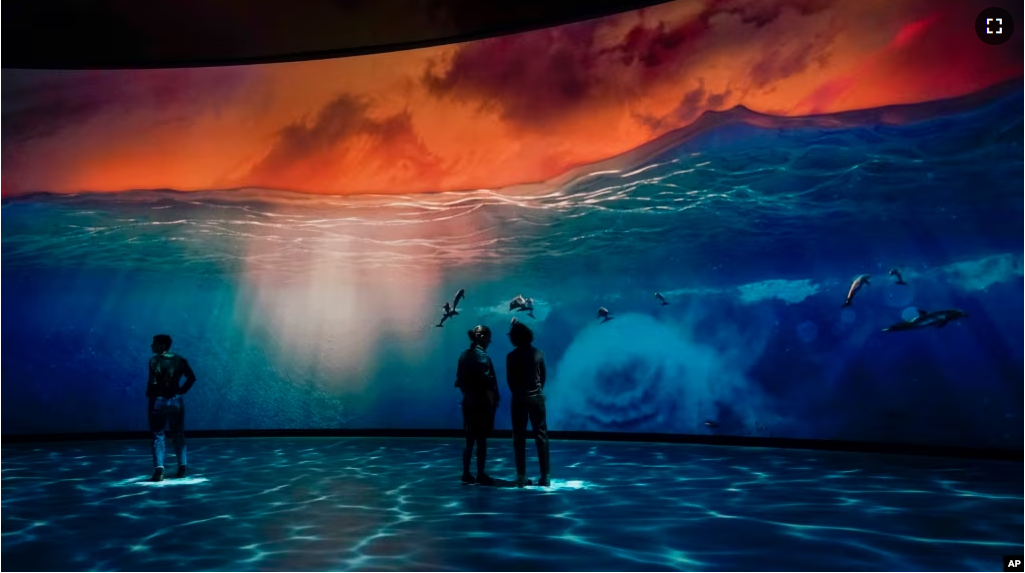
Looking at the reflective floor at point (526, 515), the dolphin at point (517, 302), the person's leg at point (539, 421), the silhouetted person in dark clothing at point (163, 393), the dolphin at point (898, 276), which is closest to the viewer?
the reflective floor at point (526, 515)

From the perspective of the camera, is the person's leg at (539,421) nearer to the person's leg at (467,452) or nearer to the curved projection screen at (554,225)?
the person's leg at (467,452)

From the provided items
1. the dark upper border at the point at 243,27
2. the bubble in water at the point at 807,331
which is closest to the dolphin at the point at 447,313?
the dark upper border at the point at 243,27

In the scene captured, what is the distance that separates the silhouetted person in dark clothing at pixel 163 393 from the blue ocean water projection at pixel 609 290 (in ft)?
16.1

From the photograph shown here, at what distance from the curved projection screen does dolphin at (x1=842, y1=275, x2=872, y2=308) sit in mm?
170

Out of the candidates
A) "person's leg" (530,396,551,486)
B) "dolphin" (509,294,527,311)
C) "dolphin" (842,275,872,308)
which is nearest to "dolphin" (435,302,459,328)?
"dolphin" (509,294,527,311)

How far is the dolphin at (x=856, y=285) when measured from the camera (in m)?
9.16

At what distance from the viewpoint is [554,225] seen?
11680 mm

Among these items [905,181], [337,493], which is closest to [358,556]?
[337,493]

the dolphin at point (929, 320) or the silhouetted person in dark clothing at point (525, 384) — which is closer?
the silhouetted person in dark clothing at point (525, 384)

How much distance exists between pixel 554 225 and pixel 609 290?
1391 mm

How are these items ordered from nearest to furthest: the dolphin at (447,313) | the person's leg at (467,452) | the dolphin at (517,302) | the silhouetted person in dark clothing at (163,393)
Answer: the person's leg at (467,452) < the silhouetted person in dark clothing at (163,393) < the dolphin at (517,302) < the dolphin at (447,313)

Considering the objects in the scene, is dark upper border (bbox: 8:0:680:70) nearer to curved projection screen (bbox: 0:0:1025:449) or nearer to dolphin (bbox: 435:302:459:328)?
curved projection screen (bbox: 0:0:1025:449)

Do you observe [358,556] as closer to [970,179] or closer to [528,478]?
[528,478]

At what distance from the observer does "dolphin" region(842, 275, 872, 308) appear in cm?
916
